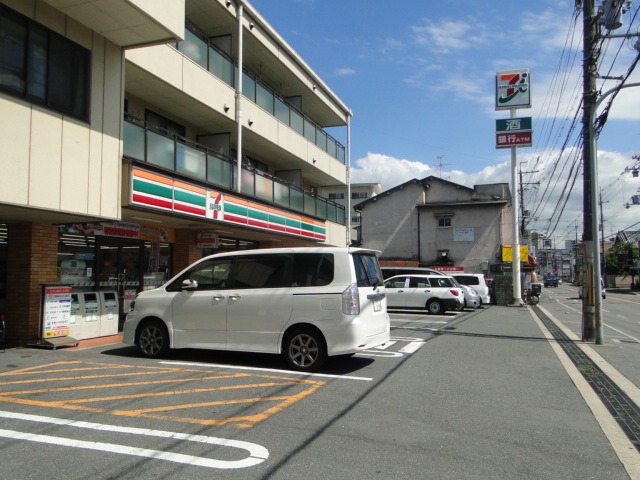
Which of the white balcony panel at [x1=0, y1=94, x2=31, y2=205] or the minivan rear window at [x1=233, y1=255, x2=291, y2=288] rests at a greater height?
the white balcony panel at [x1=0, y1=94, x2=31, y2=205]

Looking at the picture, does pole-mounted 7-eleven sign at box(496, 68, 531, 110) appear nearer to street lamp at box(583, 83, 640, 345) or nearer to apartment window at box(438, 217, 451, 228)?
apartment window at box(438, 217, 451, 228)

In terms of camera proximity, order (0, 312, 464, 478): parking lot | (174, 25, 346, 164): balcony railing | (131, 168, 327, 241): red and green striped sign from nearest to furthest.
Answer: (0, 312, 464, 478): parking lot, (131, 168, 327, 241): red and green striped sign, (174, 25, 346, 164): balcony railing

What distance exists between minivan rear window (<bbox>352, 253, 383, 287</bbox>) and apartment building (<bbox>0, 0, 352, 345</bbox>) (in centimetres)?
477

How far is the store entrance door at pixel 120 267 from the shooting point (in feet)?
38.5

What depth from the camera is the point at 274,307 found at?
25.5 feet

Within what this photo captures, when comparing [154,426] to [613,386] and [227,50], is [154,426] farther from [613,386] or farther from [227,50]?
[227,50]

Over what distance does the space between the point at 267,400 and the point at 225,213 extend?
7.58 m

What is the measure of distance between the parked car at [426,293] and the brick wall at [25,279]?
13.2 metres

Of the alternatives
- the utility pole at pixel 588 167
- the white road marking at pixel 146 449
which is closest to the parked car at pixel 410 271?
the utility pole at pixel 588 167

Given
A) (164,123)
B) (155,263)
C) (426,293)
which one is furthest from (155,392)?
(426,293)

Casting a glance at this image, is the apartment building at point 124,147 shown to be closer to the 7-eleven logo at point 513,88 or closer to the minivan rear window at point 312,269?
the minivan rear window at point 312,269

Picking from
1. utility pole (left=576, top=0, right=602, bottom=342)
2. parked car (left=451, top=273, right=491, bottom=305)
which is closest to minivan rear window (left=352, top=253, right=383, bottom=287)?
utility pole (left=576, top=0, right=602, bottom=342)

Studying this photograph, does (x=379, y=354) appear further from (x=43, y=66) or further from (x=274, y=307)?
(x=43, y=66)

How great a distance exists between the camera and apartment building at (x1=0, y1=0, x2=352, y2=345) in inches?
322
